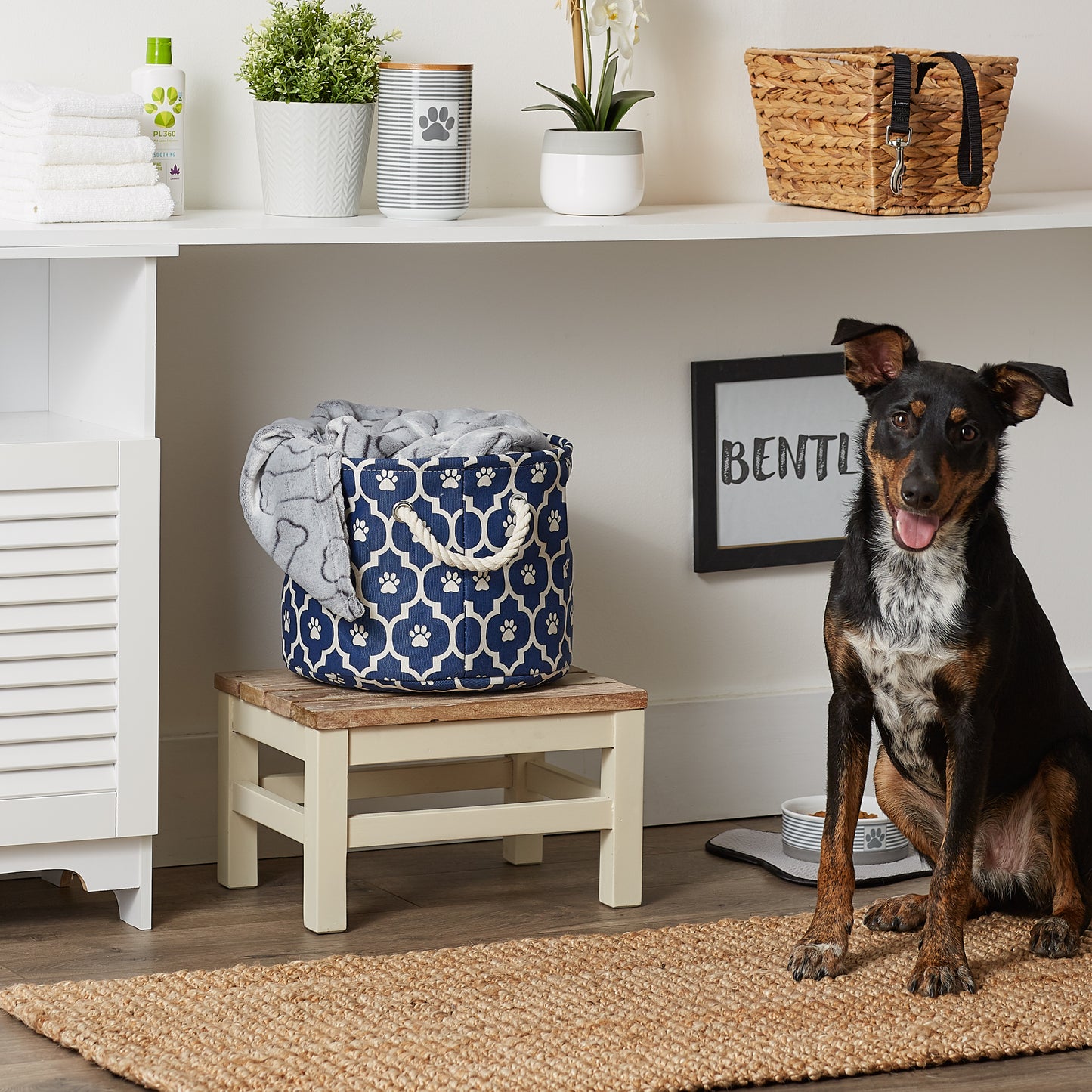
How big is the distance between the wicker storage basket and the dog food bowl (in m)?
0.96

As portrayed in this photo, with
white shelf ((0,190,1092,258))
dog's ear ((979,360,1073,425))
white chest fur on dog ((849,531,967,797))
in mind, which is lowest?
white chest fur on dog ((849,531,967,797))

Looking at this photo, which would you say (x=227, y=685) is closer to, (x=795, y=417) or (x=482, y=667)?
(x=482, y=667)

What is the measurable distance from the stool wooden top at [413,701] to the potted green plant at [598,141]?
28.9 inches

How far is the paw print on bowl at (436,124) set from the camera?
2586 mm

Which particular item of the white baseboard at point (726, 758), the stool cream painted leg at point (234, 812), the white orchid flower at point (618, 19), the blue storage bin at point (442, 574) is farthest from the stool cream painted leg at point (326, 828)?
the white orchid flower at point (618, 19)

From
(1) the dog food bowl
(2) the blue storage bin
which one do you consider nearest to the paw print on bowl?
(2) the blue storage bin

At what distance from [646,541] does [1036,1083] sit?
1.32m

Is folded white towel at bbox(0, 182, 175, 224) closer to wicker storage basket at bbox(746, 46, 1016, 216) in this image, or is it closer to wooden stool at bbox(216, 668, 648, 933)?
wooden stool at bbox(216, 668, 648, 933)

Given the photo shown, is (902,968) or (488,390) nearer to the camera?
(902,968)

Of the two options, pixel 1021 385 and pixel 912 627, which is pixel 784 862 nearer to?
pixel 912 627

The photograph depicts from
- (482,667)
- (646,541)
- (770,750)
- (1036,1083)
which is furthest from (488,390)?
(1036,1083)

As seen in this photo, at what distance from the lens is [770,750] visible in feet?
10.4

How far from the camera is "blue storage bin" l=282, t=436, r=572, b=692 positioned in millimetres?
2457

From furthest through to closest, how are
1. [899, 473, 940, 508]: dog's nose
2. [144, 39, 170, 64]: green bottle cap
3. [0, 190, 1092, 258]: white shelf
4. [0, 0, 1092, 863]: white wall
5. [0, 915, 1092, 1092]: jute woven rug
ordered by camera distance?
[0, 0, 1092, 863]: white wall
[144, 39, 170, 64]: green bottle cap
[0, 190, 1092, 258]: white shelf
[899, 473, 940, 508]: dog's nose
[0, 915, 1092, 1092]: jute woven rug
